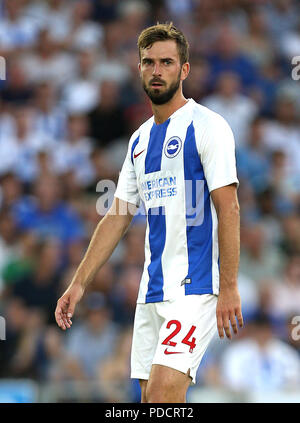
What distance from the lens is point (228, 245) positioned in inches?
168

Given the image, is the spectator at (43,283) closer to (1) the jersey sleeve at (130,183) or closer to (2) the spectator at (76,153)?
(2) the spectator at (76,153)

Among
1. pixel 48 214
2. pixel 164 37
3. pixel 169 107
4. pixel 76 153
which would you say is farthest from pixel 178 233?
pixel 76 153

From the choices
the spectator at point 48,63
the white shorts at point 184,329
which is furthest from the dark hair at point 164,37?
the spectator at point 48,63

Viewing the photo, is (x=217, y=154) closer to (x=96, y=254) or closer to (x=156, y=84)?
(x=156, y=84)

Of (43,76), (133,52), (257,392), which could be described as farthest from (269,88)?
(257,392)

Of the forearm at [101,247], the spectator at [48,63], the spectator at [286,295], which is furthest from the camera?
the spectator at [48,63]

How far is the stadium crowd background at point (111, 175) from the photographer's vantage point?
8055 mm

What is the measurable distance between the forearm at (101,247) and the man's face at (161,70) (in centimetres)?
76

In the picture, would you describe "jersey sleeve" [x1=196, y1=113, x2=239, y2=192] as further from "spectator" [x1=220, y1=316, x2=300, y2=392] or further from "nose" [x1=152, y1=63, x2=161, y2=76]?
"spectator" [x1=220, y1=316, x2=300, y2=392]

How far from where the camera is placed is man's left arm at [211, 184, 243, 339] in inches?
165

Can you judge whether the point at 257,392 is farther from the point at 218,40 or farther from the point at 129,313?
the point at 218,40

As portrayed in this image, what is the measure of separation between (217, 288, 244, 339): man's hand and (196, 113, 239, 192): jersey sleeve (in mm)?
555

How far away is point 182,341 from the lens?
4.30 meters

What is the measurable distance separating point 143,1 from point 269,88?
2446mm
